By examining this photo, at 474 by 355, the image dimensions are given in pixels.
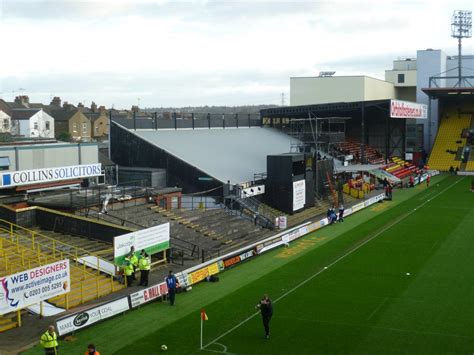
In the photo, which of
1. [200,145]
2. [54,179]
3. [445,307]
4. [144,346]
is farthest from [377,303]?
[200,145]

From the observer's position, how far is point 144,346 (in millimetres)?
18781

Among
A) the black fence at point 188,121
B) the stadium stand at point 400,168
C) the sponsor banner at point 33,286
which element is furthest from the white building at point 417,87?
the sponsor banner at point 33,286

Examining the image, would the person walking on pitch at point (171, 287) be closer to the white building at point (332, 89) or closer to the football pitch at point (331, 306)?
the football pitch at point (331, 306)

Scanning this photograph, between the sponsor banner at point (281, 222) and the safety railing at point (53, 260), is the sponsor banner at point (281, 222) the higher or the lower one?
the lower one

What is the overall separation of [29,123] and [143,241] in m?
69.7

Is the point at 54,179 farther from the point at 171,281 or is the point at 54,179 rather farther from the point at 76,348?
the point at 76,348

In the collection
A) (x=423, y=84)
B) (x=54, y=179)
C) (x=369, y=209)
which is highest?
(x=423, y=84)

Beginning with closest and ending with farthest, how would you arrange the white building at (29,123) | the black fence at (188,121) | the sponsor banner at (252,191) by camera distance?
1. the sponsor banner at (252,191)
2. the black fence at (188,121)
3. the white building at (29,123)

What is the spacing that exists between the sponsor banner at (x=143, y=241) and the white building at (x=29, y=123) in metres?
66.7

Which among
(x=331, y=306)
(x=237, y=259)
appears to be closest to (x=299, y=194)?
(x=237, y=259)

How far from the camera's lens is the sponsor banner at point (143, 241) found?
2556 centimetres

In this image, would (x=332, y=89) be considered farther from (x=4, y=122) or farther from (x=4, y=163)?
(x=4, y=163)

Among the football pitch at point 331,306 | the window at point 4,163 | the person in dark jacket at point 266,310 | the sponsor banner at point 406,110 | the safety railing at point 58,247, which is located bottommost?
the football pitch at point 331,306

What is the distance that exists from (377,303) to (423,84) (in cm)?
7285
